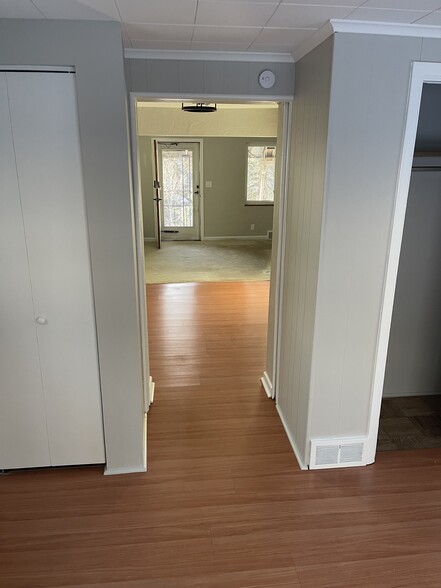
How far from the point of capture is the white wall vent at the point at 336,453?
2.54m

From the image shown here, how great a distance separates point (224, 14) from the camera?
1852mm

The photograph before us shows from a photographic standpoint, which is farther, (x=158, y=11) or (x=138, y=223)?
(x=138, y=223)

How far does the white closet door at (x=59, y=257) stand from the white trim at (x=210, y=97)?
61cm

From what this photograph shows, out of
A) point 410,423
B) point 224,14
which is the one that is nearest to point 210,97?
point 224,14

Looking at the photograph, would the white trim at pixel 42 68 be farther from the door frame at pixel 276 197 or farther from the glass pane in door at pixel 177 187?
the glass pane in door at pixel 177 187

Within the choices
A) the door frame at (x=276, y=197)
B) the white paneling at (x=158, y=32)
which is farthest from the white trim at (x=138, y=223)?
the white paneling at (x=158, y=32)

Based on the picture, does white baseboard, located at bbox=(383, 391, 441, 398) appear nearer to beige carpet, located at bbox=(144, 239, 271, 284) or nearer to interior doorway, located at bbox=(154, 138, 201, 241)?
beige carpet, located at bbox=(144, 239, 271, 284)

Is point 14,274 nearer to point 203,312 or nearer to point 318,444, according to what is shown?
point 318,444

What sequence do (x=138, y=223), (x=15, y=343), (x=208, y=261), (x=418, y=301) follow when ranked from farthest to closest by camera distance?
(x=208, y=261) → (x=418, y=301) → (x=138, y=223) → (x=15, y=343)

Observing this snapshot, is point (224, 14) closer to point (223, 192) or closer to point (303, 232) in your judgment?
point (303, 232)

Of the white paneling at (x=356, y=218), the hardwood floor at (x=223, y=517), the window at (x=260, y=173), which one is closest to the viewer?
the hardwood floor at (x=223, y=517)

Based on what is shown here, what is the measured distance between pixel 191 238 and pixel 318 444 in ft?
24.5

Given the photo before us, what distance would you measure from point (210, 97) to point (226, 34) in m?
0.45

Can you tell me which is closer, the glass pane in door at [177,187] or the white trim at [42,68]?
the white trim at [42,68]
